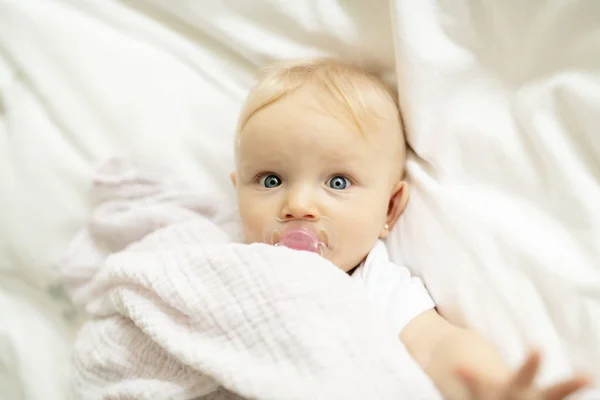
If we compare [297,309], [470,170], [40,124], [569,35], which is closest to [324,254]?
[297,309]

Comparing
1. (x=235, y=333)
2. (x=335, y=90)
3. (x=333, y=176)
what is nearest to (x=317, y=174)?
(x=333, y=176)

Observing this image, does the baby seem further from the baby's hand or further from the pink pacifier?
the baby's hand

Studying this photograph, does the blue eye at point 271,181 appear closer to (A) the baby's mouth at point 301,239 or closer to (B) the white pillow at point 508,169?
(A) the baby's mouth at point 301,239

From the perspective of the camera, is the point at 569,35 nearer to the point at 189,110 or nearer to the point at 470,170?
the point at 470,170

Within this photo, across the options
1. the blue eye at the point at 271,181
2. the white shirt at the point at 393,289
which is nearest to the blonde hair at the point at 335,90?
the blue eye at the point at 271,181

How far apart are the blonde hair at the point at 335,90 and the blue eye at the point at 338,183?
83mm

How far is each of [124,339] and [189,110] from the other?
0.50 metres

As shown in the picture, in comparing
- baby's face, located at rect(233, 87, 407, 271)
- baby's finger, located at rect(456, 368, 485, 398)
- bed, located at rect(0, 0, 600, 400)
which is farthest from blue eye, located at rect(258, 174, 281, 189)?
baby's finger, located at rect(456, 368, 485, 398)

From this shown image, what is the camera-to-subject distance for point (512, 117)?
2.96ft

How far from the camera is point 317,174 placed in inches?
34.9

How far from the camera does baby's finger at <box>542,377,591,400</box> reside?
0.54m

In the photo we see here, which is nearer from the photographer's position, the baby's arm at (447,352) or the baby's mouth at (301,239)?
the baby's arm at (447,352)

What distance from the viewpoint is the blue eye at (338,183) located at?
2.93 feet

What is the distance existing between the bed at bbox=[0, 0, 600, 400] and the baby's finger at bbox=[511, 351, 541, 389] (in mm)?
177
